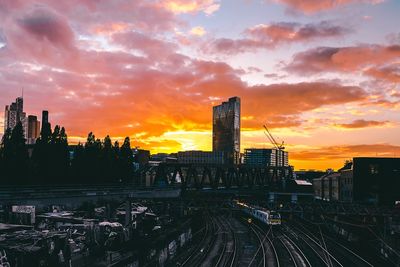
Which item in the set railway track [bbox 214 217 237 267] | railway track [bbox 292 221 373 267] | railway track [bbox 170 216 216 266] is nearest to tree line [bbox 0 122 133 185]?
railway track [bbox 170 216 216 266]

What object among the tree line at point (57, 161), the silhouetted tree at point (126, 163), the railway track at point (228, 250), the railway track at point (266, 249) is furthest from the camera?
the silhouetted tree at point (126, 163)

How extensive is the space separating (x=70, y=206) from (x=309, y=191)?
12621 centimetres

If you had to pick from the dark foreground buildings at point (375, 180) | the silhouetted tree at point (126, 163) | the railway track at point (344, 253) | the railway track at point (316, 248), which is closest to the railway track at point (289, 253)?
the railway track at point (316, 248)

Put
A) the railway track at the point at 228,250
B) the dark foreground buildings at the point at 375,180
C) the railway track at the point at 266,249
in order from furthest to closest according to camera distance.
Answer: the dark foreground buildings at the point at 375,180 → the railway track at the point at 266,249 → the railway track at the point at 228,250

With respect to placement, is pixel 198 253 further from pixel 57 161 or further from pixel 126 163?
pixel 126 163

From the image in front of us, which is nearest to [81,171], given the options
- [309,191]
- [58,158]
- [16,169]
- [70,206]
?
[58,158]

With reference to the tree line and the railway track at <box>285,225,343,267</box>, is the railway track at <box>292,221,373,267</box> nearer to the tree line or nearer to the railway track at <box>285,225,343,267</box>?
the railway track at <box>285,225,343,267</box>

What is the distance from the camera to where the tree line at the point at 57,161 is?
7881 centimetres

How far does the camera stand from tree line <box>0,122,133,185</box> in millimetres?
78812

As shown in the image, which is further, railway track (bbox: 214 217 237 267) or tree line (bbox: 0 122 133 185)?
tree line (bbox: 0 122 133 185)

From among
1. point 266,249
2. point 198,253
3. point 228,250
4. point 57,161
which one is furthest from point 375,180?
point 57,161

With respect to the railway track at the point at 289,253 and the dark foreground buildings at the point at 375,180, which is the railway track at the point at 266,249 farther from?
the dark foreground buildings at the point at 375,180

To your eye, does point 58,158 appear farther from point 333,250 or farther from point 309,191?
point 309,191

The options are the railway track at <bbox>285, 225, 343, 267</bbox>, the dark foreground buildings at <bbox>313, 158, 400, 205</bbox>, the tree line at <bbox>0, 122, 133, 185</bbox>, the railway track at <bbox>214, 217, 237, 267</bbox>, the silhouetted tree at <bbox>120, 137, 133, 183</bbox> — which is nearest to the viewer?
the railway track at <bbox>214, 217, 237, 267</bbox>
